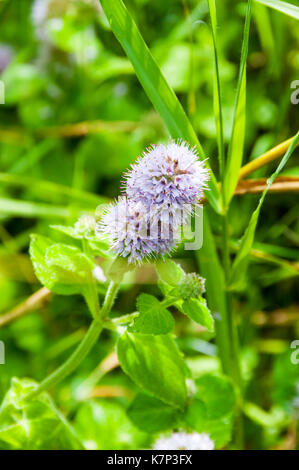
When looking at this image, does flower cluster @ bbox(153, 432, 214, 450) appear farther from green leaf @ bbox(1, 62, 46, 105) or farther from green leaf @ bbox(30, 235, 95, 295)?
green leaf @ bbox(1, 62, 46, 105)

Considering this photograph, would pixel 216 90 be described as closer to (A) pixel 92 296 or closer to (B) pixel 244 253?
(B) pixel 244 253

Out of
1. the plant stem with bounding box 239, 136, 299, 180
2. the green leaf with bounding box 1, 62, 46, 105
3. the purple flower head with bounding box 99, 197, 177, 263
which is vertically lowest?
the purple flower head with bounding box 99, 197, 177, 263

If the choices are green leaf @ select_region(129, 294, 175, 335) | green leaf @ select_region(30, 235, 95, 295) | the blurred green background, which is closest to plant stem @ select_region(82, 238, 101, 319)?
green leaf @ select_region(30, 235, 95, 295)

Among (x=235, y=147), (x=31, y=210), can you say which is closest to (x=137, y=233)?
(x=235, y=147)

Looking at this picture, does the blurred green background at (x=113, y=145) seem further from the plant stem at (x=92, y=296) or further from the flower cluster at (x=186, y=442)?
the plant stem at (x=92, y=296)

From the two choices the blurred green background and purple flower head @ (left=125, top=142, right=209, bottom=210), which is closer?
purple flower head @ (left=125, top=142, right=209, bottom=210)

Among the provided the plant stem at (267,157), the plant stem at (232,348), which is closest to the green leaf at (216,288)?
the plant stem at (232,348)
